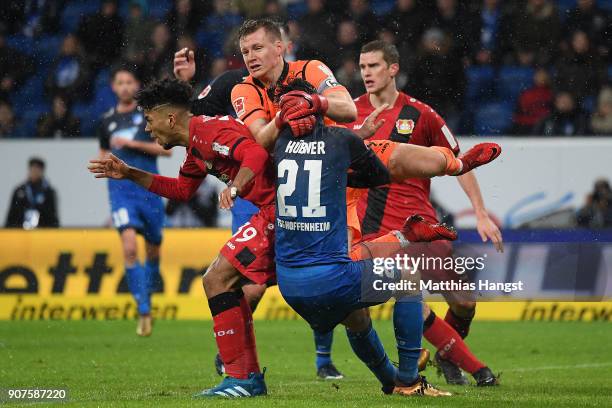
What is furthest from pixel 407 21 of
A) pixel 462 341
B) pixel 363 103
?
pixel 462 341

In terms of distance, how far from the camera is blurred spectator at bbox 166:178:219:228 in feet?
49.8

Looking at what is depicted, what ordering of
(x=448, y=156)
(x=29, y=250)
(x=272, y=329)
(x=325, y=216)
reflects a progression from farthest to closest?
1. (x=29, y=250)
2. (x=272, y=329)
3. (x=448, y=156)
4. (x=325, y=216)

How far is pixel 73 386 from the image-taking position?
814cm

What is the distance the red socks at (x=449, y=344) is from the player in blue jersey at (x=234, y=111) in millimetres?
959

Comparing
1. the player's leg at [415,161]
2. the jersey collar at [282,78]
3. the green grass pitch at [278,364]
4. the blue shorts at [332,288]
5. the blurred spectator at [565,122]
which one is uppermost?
the jersey collar at [282,78]

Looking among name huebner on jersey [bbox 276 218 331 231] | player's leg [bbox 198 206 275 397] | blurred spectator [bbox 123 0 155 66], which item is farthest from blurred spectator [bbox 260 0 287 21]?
name huebner on jersey [bbox 276 218 331 231]

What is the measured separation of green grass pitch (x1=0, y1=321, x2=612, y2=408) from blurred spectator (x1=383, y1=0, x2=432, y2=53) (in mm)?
4077

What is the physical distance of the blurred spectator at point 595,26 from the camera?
1598 centimetres

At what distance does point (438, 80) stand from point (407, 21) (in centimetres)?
122

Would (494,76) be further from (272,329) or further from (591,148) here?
(272,329)

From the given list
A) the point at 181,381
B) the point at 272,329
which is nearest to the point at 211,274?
the point at 181,381

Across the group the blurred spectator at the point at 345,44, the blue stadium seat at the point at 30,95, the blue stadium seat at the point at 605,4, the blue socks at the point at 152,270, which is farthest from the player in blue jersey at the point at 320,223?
the blue stadium seat at the point at 605,4

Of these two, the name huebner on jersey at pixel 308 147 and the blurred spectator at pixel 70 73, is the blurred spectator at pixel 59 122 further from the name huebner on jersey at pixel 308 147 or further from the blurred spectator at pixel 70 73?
the name huebner on jersey at pixel 308 147

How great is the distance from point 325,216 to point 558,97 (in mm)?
9302
